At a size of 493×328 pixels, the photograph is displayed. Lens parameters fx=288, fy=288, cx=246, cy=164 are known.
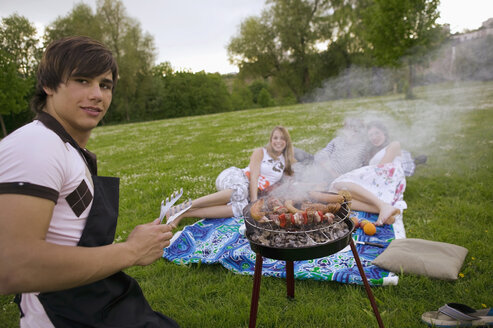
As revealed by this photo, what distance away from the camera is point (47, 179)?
1235 mm

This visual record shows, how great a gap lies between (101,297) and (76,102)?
1.16 meters

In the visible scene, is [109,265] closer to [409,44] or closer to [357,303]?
[357,303]

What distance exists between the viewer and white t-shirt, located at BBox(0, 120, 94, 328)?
46.0 inches

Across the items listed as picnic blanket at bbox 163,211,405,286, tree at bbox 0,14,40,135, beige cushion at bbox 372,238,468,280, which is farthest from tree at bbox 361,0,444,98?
tree at bbox 0,14,40,135

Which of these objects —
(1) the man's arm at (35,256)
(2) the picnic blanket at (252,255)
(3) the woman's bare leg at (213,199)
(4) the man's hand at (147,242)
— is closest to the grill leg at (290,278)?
(2) the picnic blanket at (252,255)

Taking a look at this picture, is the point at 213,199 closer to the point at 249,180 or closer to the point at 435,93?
the point at 249,180

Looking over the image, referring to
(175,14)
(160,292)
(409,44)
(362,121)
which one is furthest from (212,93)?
(160,292)

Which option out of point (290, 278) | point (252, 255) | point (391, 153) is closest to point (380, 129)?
point (391, 153)

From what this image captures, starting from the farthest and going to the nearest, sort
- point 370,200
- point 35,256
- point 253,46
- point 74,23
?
1. point 253,46
2. point 74,23
3. point 370,200
4. point 35,256

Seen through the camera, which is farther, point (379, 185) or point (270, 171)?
point (270, 171)

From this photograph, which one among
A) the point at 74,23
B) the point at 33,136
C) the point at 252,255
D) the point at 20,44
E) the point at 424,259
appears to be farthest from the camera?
the point at 74,23

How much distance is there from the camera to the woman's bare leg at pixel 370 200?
443 cm

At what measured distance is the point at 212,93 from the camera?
49062 mm

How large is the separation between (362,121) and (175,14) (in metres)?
6.69
